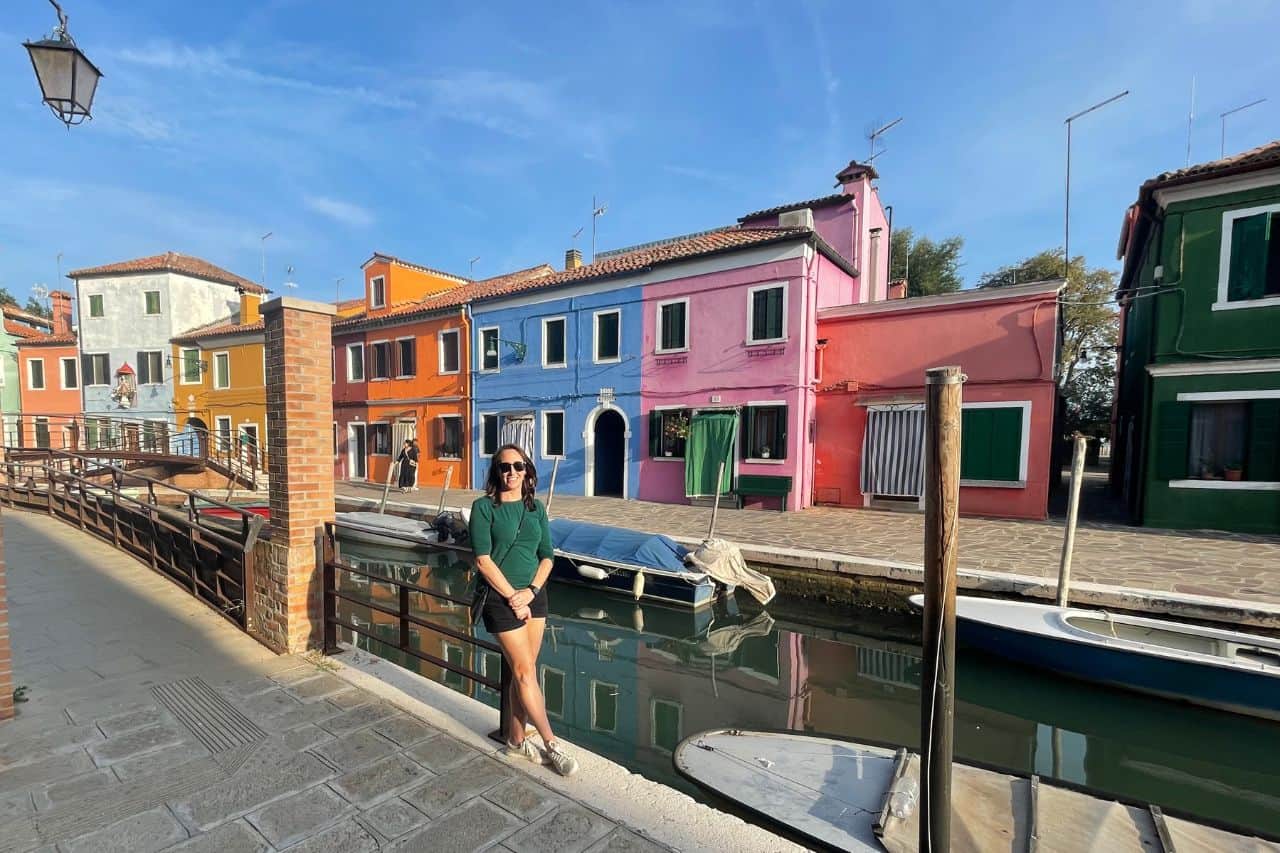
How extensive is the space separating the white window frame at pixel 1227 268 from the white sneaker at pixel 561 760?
43.6ft

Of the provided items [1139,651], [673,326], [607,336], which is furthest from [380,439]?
[1139,651]

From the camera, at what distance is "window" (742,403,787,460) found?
13031 mm

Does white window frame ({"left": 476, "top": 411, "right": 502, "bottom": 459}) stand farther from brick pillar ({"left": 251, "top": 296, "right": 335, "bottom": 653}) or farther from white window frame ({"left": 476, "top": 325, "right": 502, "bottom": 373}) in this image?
brick pillar ({"left": 251, "top": 296, "right": 335, "bottom": 653})

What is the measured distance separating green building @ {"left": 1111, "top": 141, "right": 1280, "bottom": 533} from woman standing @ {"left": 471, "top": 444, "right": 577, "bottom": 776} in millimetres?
12506

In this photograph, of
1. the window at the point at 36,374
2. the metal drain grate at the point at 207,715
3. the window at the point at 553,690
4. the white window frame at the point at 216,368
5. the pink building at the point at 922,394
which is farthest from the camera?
the window at the point at 36,374

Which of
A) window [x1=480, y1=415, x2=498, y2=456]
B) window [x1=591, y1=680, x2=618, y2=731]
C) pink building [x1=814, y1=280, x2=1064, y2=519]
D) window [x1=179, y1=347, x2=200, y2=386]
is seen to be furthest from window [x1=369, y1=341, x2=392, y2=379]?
window [x1=591, y1=680, x2=618, y2=731]

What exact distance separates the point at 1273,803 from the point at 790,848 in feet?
16.3

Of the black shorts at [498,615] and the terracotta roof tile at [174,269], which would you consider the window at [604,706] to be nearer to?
the black shorts at [498,615]

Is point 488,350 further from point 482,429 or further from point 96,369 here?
point 96,369

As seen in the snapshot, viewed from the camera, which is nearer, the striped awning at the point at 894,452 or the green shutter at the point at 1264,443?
the green shutter at the point at 1264,443

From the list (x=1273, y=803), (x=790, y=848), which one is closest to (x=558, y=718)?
(x=790, y=848)

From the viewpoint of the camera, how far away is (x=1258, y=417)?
30.6 ft

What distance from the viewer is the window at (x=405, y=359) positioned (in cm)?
1997

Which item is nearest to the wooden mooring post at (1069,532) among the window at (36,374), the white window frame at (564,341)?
the white window frame at (564,341)
